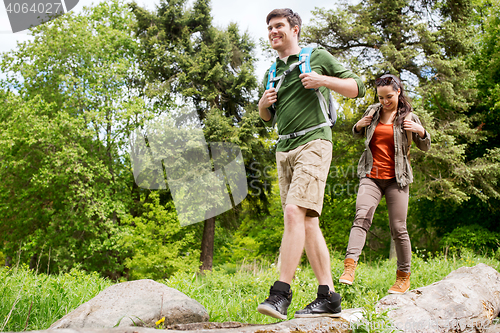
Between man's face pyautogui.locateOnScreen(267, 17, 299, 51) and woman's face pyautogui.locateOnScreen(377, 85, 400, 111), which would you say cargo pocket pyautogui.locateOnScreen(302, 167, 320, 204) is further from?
woman's face pyautogui.locateOnScreen(377, 85, 400, 111)

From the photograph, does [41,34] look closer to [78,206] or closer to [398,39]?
[78,206]

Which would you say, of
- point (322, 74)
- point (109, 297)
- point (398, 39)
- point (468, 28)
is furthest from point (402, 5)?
point (109, 297)

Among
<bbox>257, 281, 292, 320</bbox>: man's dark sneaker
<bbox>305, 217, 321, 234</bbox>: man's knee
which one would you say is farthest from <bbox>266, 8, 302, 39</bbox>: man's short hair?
<bbox>257, 281, 292, 320</bbox>: man's dark sneaker

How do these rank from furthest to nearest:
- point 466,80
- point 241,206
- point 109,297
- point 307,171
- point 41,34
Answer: point 41,34
point 241,206
point 466,80
point 109,297
point 307,171

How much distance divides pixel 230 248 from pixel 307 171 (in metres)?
18.4

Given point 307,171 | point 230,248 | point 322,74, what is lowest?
point 230,248

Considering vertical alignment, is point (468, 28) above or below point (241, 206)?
above

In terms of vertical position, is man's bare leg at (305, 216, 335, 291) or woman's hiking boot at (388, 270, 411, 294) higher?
man's bare leg at (305, 216, 335, 291)

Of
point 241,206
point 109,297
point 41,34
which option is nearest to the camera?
point 109,297

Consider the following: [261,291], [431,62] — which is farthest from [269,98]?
[431,62]

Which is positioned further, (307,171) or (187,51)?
(187,51)

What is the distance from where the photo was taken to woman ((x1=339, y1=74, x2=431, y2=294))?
10.3 ft

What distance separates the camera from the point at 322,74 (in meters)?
2.52

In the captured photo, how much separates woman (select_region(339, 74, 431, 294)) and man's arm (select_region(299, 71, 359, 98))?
966 millimetres
